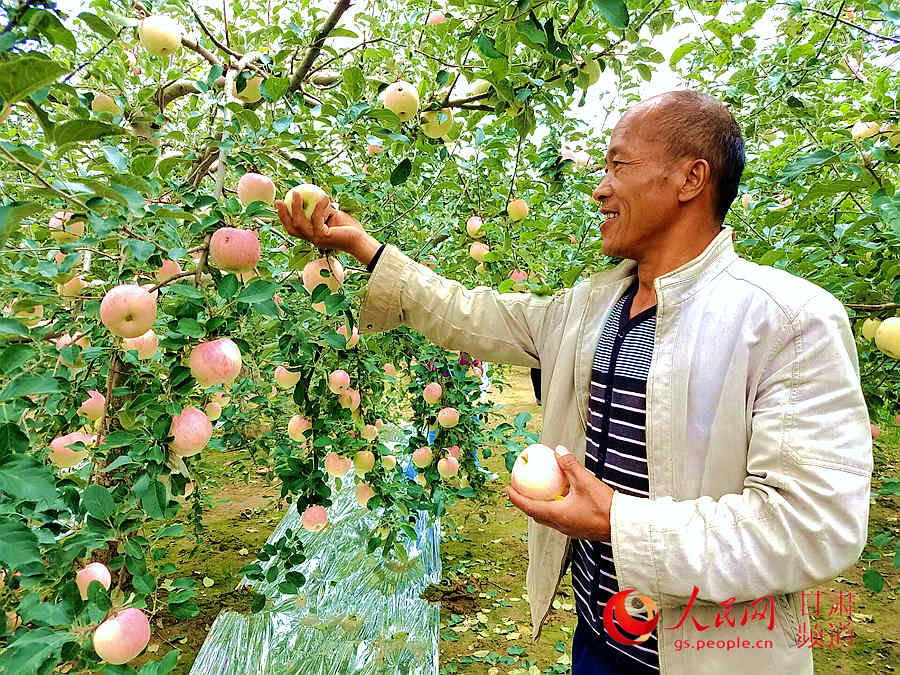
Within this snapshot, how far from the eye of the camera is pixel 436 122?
1564mm

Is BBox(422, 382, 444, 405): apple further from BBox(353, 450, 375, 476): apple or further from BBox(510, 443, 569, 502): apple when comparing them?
BBox(510, 443, 569, 502): apple

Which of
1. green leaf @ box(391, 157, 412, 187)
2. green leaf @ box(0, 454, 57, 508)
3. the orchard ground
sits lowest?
the orchard ground

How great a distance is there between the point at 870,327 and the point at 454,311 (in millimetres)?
1392

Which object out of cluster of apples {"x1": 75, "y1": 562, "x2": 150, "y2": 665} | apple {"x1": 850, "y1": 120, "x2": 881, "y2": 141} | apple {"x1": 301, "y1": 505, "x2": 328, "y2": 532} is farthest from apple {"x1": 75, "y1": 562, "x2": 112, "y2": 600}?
apple {"x1": 850, "y1": 120, "x2": 881, "y2": 141}

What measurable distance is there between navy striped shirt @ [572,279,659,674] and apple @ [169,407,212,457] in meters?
0.84

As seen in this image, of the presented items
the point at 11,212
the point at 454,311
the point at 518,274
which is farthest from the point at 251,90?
the point at 518,274

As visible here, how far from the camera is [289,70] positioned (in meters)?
1.57

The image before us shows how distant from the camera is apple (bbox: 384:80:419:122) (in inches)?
54.2

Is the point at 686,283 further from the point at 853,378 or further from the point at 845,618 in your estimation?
the point at 845,618

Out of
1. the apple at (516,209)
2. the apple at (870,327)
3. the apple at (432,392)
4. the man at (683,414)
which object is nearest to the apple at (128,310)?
the man at (683,414)

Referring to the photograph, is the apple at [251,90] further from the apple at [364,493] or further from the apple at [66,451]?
the apple at [364,493]

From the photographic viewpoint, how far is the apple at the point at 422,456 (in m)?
2.65

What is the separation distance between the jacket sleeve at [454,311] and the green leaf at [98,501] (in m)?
0.66

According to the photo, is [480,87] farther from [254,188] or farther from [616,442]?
[616,442]
